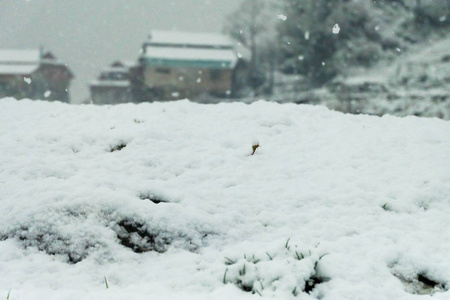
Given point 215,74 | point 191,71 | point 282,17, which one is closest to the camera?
point 282,17

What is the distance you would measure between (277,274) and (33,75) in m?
47.0

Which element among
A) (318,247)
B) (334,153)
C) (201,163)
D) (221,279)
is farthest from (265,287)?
(334,153)

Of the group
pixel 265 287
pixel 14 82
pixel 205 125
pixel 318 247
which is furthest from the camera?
pixel 14 82

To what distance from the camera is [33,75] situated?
43.9 metres

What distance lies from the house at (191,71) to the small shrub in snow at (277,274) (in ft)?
117

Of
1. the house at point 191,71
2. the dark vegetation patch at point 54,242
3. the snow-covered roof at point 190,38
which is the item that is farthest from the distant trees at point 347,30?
the dark vegetation patch at point 54,242

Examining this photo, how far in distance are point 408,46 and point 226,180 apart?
32.4 metres

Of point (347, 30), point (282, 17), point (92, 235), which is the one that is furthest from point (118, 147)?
point (282, 17)

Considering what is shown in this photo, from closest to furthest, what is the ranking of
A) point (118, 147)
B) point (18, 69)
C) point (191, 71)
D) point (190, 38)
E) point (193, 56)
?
point (118, 147)
point (191, 71)
point (193, 56)
point (190, 38)
point (18, 69)

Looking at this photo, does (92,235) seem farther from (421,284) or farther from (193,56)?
(193,56)

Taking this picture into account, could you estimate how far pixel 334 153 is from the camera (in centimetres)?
487

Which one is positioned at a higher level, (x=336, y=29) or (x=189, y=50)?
(x=336, y=29)

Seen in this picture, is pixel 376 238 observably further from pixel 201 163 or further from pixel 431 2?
pixel 431 2

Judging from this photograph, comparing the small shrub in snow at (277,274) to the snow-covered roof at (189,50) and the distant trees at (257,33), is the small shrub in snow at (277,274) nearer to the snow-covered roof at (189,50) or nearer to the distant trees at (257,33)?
the distant trees at (257,33)
